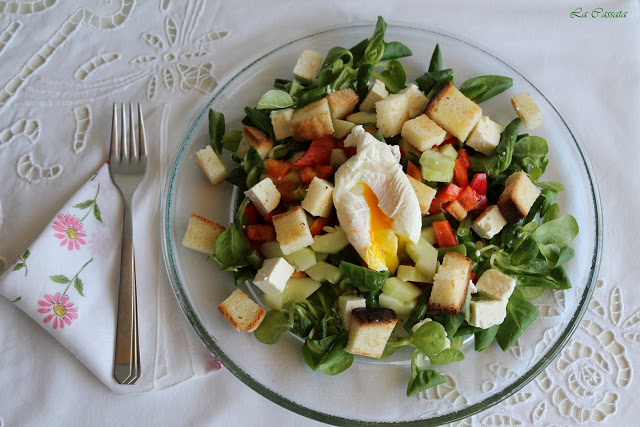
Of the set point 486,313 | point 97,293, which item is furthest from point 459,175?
point 97,293

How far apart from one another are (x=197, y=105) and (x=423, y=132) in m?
1.11

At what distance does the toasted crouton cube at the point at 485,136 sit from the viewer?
2502mm

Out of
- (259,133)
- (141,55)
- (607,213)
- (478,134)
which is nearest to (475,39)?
(478,134)

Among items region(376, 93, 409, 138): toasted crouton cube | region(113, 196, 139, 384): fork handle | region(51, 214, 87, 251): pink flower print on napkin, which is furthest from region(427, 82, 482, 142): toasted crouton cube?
region(51, 214, 87, 251): pink flower print on napkin

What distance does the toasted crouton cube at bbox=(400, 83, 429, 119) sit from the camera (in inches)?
100

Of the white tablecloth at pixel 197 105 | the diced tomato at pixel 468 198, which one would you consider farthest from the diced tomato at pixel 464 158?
the white tablecloth at pixel 197 105

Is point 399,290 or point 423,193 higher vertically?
point 423,193

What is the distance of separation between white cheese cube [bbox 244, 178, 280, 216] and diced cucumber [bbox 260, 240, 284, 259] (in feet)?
0.46

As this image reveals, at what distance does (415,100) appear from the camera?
2570mm

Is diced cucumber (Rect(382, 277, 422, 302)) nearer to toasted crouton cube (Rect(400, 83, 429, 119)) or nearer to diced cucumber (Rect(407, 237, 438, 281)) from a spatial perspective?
diced cucumber (Rect(407, 237, 438, 281))

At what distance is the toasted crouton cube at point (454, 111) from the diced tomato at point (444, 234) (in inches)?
16.0

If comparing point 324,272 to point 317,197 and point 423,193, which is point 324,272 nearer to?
point 317,197

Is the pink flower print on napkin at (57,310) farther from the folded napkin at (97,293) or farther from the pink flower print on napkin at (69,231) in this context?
the pink flower print on napkin at (69,231)

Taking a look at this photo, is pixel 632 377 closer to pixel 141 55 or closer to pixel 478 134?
pixel 478 134
